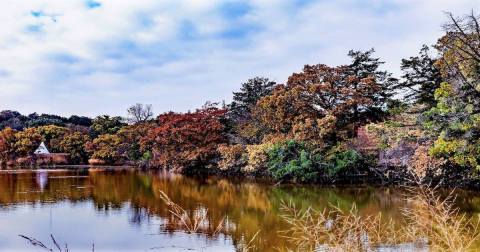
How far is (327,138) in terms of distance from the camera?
2264 cm

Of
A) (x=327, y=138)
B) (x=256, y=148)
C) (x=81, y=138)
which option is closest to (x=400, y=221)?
(x=327, y=138)

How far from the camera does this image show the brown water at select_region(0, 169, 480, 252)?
33.5ft

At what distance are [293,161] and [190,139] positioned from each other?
34.7ft

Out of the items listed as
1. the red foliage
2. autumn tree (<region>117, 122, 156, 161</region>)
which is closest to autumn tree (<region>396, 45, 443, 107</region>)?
the red foliage

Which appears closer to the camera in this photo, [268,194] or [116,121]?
[268,194]

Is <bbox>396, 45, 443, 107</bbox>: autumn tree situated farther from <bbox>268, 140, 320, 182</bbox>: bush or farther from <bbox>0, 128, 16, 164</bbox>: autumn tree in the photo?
<bbox>0, 128, 16, 164</bbox>: autumn tree

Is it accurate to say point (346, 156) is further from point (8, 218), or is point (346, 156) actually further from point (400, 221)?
point (8, 218)

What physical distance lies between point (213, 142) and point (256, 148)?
6911mm

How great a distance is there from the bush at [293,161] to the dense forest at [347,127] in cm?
4

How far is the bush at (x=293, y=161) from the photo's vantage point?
2158cm

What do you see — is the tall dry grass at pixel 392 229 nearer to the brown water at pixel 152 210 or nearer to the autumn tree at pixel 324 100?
the brown water at pixel 152 210

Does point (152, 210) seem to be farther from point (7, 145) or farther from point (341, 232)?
point (7, 145)

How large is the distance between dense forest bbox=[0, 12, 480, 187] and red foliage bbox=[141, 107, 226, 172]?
0.07 metres

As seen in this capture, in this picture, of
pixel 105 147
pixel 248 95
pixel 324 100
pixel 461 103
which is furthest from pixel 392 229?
pixel 105 147
